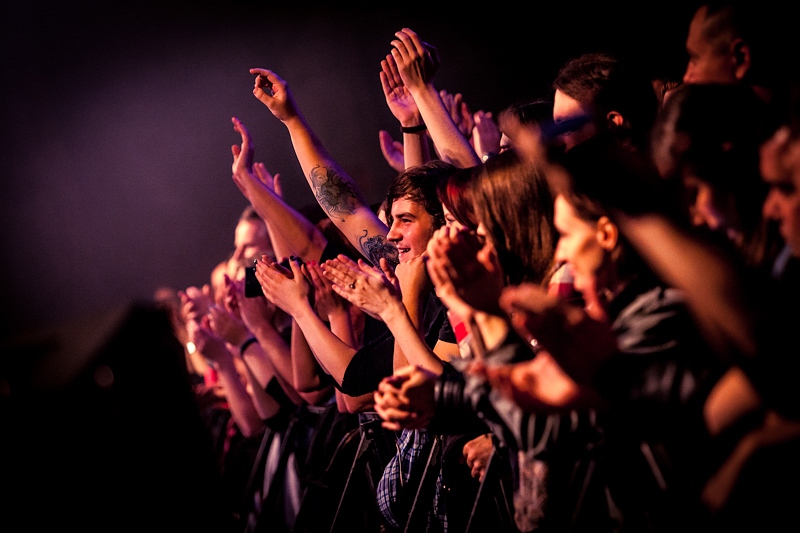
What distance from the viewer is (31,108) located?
5.27m

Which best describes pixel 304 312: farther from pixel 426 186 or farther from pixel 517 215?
pixel 517 215

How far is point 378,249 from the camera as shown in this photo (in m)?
2.70

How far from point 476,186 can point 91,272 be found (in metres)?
4.47

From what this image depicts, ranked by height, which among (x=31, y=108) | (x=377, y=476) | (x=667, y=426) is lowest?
(x=377, y=476)

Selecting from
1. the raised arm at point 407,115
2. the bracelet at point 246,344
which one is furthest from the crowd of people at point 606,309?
the bracelet at point 246,344

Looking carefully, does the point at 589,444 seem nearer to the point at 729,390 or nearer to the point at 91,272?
the point at 729,390

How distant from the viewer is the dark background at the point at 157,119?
3.90 metres

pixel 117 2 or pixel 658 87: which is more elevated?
pixel 117 2

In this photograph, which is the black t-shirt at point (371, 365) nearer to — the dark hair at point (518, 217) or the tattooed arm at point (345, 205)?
the tattooed arm at point (345, 205)

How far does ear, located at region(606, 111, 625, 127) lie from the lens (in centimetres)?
207

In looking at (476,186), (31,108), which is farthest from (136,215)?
(476,186)

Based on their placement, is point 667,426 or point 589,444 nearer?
point 667,426

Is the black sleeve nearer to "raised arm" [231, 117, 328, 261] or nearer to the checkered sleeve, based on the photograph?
the checkered sleeve

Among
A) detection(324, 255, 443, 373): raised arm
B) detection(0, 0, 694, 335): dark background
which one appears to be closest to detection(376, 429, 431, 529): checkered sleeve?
detection(324, 255, 443, 373): raised arm
